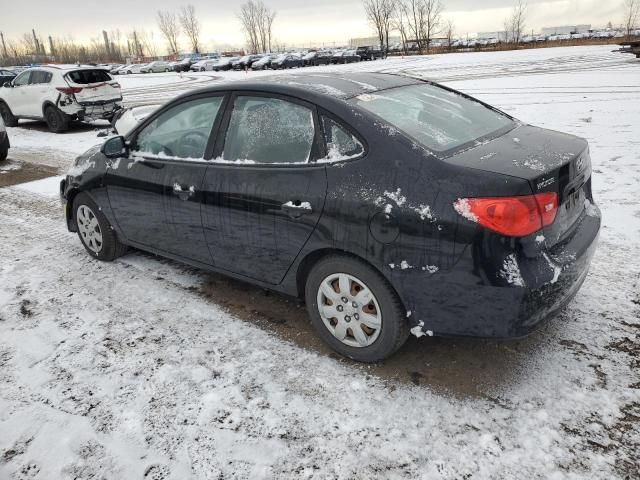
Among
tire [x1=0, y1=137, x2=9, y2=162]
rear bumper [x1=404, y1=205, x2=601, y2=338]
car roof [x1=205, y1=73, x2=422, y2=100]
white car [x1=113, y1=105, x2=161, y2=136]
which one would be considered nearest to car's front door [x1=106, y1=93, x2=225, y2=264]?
car roof [x1=205, y1=73, x2=422, y2=100]

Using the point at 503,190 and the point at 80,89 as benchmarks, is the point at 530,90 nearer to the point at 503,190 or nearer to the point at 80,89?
the point at 80,89

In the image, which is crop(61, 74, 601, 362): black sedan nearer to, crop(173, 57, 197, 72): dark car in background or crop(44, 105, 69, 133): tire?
crop(44, 105, 69, 133): tire

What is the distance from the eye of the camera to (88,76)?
41.3ft

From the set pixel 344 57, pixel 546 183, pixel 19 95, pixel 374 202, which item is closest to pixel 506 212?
pixel 546 183

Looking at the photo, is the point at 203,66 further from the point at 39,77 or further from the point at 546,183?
the point at 546,183

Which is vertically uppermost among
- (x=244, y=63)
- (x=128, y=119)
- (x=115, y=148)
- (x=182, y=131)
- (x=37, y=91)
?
(x=244, y=63)

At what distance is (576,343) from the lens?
3.00 meters

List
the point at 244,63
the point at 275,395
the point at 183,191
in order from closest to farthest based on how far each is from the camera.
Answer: the point at 275,395, the point at 183,191, the point at 244,63

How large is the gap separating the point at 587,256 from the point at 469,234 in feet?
2.96

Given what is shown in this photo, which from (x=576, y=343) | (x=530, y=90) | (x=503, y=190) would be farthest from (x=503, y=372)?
(x=530, y=90)

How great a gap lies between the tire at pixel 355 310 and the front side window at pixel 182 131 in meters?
1.26

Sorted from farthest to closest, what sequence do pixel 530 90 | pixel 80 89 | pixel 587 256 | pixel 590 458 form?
pixel 530 90 < pixel 80 89 < pixel 587 256 < pixel 590 458

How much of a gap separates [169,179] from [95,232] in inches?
53.0

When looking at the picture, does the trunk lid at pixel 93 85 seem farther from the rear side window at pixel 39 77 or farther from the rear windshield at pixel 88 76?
the rear side window at pixel 39 77
